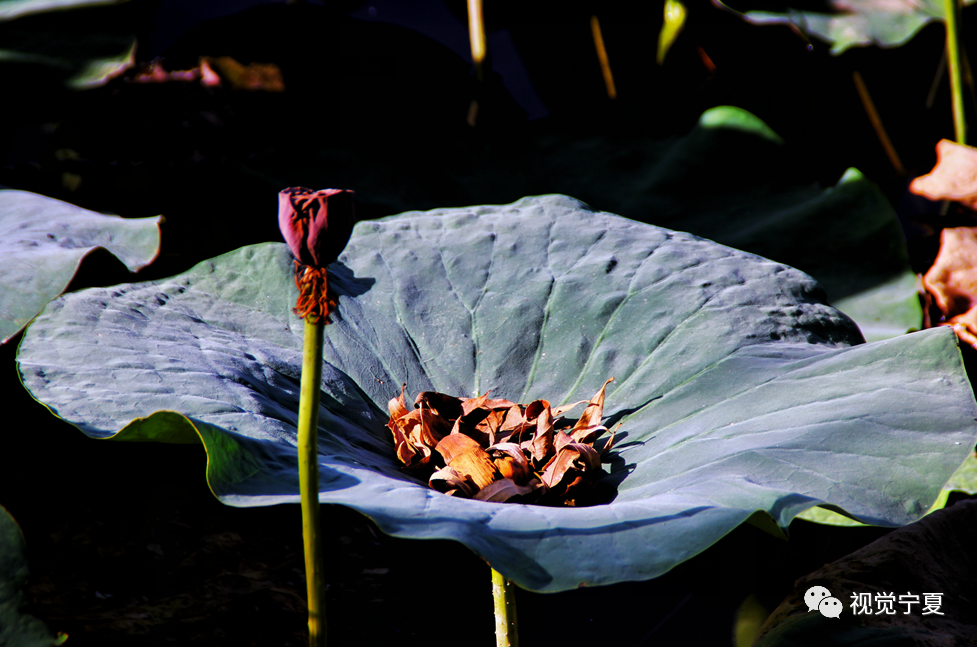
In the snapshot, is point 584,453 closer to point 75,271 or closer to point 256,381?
point 256,381

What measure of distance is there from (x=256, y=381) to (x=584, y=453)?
44 cm

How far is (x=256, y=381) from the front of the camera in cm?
101

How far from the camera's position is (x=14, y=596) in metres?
1.06

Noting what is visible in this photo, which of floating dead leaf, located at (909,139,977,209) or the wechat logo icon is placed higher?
floating dead leaf, located at (909,139,977,209)

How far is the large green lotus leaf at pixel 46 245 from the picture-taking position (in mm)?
1188

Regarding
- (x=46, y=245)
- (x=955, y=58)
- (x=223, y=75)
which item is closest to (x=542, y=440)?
(x=46, y=245)

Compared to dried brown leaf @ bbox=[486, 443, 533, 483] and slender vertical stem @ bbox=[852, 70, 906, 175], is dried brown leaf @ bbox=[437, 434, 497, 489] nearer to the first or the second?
dried brown leaf @ bbox=[486, 443, 533, 483]

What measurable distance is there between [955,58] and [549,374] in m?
1.65

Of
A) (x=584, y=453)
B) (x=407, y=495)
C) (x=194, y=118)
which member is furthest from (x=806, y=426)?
(x=194, y=118)

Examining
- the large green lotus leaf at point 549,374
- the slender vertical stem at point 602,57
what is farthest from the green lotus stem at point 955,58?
the large green lotus leaf at point 549,374

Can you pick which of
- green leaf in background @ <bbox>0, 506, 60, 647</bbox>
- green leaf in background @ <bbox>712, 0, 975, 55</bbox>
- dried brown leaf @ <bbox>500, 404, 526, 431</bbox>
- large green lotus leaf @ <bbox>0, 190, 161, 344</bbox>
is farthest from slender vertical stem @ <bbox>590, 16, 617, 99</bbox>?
green leaf in background @ <bbox>0, 506, 60, 647</bbox>

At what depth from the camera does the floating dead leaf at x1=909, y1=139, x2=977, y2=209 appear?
1.82 meters

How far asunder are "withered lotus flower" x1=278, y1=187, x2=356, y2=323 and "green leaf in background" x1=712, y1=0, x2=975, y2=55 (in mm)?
1767

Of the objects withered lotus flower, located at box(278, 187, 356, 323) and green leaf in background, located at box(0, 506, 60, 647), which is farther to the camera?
green leaf in background, located at box(0, 506, 60, 647)
